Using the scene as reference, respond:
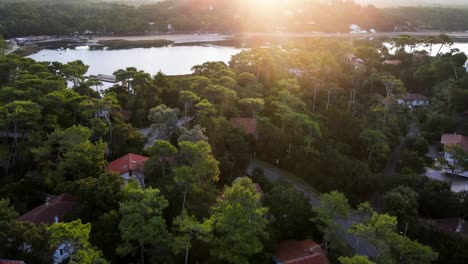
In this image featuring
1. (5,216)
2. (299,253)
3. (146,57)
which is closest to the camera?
(5,216)

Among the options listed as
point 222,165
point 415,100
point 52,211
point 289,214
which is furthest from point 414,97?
point 52,211

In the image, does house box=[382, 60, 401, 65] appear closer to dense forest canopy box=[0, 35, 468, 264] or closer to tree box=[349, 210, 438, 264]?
dense forest canopy box=[0, 35, 468, 264]

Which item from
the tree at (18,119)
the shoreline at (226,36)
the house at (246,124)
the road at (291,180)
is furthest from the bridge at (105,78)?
the shoreline at (226,36)

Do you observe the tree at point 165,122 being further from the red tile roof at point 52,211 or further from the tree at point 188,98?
the red tile roof at point 52,211

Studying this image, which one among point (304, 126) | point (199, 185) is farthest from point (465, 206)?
point (199, 185)

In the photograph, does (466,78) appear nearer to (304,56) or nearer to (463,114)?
(463,114)

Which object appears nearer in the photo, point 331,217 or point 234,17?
point 331,217

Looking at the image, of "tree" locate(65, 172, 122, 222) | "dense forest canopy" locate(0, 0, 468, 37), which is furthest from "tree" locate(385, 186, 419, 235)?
"dense forest canopy" locate(0, 0, 468, 37)

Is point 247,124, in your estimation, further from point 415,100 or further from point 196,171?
point 415,100
